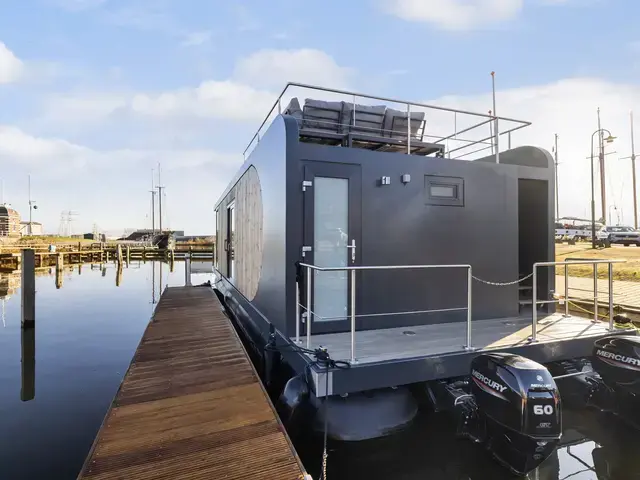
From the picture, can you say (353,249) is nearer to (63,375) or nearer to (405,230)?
(405,230)

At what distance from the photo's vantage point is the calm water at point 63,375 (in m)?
4.71

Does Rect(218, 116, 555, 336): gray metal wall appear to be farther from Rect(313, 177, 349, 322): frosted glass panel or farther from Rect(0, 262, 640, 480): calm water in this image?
Rect(0, 262, 640, 480): calm water

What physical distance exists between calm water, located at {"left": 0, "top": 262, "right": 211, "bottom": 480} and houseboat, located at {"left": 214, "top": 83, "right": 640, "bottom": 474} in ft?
8.65

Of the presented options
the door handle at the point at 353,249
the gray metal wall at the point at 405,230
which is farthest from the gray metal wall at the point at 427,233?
the door handle at the point at 353,249

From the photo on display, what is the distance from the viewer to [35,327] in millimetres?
10844

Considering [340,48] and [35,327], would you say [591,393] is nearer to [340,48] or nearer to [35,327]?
[340,48]

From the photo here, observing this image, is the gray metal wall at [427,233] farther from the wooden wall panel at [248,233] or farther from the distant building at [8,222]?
the distant building at [8,222]

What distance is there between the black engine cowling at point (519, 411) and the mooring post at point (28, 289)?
37.5 feet

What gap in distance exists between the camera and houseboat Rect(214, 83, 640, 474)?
382 centimetres

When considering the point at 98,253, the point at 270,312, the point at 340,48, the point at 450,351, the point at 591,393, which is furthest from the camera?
the point at 98,253

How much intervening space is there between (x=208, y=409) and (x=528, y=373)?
297 centimetres

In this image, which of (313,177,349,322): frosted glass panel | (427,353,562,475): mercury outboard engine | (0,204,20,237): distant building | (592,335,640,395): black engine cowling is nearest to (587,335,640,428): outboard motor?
(592,335,640,395): black engine cowling

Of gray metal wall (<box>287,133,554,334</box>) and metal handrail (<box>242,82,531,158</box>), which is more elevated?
metal handrail (<box>242,82,531,158</box>)

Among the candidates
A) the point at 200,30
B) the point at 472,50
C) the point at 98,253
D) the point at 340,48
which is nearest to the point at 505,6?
the point at 472,50
